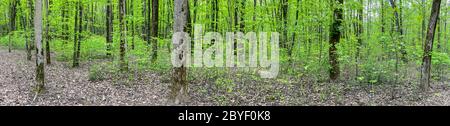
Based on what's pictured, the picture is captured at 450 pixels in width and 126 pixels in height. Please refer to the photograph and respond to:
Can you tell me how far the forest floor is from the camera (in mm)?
8852

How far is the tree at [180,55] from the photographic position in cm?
805

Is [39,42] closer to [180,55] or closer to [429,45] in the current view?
[180,55]

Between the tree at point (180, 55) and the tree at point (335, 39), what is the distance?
206 inches

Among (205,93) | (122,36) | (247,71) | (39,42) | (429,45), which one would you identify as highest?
(122,36)

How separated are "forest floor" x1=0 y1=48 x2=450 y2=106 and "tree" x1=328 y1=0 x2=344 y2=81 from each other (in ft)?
2.23

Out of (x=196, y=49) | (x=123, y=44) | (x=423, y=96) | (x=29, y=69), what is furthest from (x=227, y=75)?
(x=29, y=69)

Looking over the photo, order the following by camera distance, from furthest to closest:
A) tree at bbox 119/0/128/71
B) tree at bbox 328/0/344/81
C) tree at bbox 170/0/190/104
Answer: tree at bbox 119/0/128/71 < tree at bbox 328/0/344/81 < tree at bbox 170/0/190/104

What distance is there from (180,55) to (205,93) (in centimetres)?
203

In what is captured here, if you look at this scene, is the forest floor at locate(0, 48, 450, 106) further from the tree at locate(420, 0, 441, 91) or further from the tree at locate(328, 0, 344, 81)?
the tree at locate(328, 0, 344, 81)

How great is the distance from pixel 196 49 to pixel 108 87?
357 centimetres

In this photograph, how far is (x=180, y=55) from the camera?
8203 millimetres

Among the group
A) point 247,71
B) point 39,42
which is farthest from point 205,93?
point 39,42

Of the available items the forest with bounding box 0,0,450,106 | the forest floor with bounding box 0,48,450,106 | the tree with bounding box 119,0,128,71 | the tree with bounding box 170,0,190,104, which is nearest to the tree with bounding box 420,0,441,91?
the forest with bounding box 0,0,450,106
